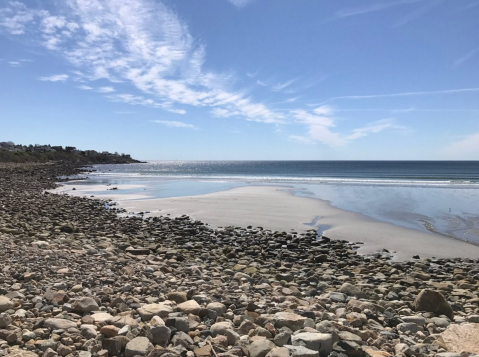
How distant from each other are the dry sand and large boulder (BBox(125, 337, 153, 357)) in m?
8.11

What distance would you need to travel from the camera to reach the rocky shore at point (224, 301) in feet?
12.4

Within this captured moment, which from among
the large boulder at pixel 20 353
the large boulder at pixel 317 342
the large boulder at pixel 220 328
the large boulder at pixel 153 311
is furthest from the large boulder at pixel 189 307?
the large boulder at pixel 20 353

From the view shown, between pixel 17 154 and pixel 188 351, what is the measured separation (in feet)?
321

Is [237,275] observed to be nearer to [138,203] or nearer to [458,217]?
[458,217]

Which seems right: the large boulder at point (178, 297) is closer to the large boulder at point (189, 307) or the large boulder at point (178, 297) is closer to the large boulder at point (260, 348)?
the large boulder at point (189, 307)

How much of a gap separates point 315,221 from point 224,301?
1040 cm

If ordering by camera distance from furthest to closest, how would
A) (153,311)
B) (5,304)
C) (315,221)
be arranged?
(315,221) → (153,311) → (5,304)

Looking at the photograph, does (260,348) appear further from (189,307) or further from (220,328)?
(189,307)

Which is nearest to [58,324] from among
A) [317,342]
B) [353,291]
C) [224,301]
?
[224,301]

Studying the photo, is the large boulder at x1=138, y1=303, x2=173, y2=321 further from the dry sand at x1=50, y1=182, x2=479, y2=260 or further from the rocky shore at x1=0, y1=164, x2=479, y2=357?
the dry sand at x1=50, y1=182, x2=479, y2=260

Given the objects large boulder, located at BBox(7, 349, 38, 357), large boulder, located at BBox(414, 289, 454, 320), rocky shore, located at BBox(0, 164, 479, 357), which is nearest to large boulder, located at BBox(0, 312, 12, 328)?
rocky shore, located at BBox(0, 164, 479, 357)

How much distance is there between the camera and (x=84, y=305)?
14.9 ft

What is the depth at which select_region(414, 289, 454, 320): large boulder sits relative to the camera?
5.46 metres

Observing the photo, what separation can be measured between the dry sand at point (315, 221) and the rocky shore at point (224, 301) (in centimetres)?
134
